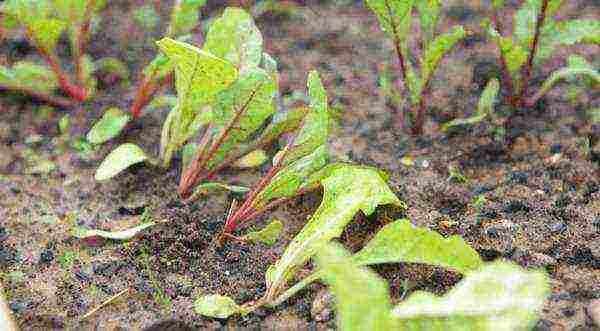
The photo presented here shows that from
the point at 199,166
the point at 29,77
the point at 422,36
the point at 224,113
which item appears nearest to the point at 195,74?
A: the point at 224,113

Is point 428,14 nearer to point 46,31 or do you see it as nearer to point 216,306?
point 216,306

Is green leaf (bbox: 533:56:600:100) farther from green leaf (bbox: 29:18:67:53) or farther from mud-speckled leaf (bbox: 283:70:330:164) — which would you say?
green leaf (bbox: 29:18:67:53)

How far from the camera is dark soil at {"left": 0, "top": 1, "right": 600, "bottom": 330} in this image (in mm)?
1578

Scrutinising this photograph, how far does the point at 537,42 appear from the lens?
207cm

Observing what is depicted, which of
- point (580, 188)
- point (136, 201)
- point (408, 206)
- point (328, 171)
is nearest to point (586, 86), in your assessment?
point (580, 188)

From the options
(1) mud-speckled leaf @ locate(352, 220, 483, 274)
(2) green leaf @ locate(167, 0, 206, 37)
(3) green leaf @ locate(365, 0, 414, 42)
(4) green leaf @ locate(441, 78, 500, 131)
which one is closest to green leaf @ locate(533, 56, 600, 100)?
(4) green leaf @ locate(441, 78, 500, 131)

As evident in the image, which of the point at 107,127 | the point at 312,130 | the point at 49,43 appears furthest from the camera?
the point at 49,43

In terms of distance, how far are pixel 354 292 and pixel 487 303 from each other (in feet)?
0.62

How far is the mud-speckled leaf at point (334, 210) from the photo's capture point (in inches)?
59.4

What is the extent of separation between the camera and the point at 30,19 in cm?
216

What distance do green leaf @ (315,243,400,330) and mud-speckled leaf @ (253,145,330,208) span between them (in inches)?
22.3

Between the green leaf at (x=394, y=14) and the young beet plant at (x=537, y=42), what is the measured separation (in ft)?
0.79

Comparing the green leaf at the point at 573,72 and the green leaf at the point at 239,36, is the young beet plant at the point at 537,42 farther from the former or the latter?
the green leaf at the point at 239,36

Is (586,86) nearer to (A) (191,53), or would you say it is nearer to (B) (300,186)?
(B) (300,186)
